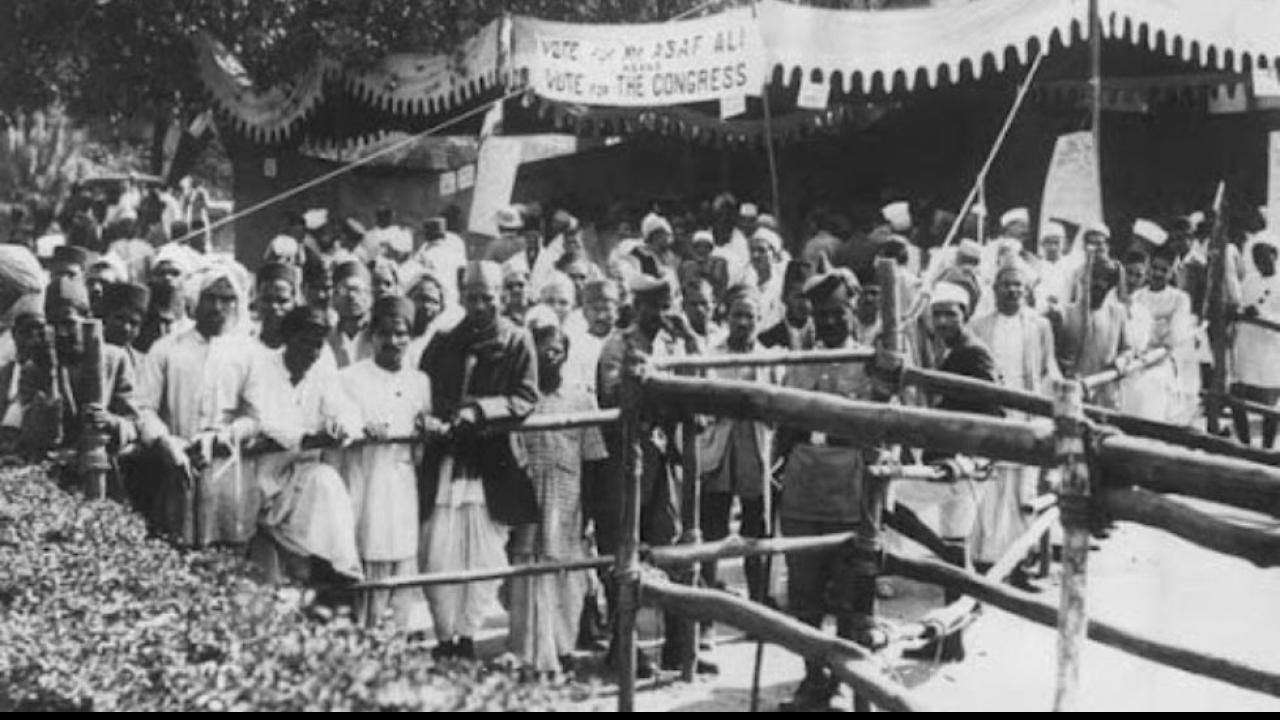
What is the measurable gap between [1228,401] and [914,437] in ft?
22.5

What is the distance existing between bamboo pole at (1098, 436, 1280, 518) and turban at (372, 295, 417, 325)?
3190 mm

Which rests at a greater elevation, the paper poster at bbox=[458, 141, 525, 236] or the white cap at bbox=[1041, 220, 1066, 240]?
the paper poster at bbox=[458, 141, 525, 236]

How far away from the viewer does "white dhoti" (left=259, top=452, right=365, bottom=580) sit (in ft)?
18.6

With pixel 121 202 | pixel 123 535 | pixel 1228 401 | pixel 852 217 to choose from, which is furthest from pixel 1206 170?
pixel 121 202

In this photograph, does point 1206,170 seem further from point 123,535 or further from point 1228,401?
point 123,535

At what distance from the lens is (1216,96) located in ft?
49.0

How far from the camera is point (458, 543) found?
243 inches

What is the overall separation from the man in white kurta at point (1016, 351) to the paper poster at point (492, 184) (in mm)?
5171

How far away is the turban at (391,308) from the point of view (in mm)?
5926

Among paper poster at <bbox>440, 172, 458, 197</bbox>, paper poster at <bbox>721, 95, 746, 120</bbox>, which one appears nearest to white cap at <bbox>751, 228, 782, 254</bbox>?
paper poster at <bbox>721, 95, 746, 120</bbox>

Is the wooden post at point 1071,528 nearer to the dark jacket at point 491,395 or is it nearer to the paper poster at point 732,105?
the dark jacket at point 491,395

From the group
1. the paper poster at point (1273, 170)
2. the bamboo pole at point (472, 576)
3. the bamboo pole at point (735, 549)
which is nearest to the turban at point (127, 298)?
the bamboo pole at point (472, 576)

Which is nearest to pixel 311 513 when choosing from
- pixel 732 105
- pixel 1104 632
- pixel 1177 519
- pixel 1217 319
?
pixel 1104 632

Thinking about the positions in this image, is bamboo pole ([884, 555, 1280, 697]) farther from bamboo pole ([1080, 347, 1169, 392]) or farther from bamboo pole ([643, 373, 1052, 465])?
bamboo pole ([1080, 347, 1169, 392])
